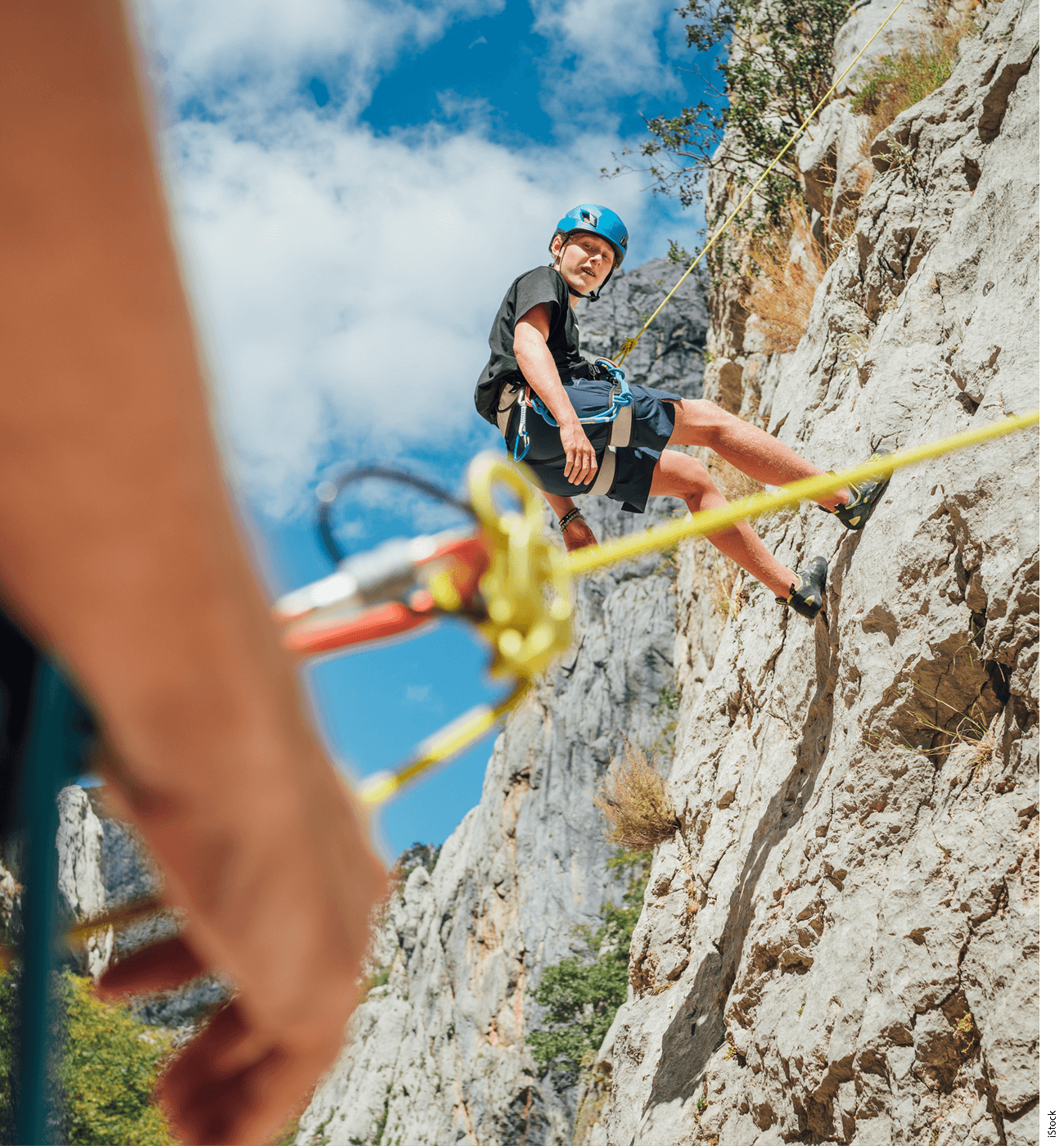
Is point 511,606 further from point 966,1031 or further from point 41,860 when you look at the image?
point 966,1031

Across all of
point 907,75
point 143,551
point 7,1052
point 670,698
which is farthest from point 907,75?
point 670,698

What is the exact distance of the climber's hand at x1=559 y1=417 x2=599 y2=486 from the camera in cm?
383

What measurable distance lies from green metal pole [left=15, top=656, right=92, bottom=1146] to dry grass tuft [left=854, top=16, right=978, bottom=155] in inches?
246

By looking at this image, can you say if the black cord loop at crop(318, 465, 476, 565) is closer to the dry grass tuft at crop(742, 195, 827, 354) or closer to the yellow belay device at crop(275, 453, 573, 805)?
the yellow belay device at crop(275, 453, 573, 805)

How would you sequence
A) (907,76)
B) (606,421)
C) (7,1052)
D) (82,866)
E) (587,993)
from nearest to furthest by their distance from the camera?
1. (7,1052)
2. (82,866)
3. (606,421)
4. (907,76)
5. (587,993)

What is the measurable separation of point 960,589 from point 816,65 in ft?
31.5

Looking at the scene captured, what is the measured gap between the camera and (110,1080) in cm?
2298

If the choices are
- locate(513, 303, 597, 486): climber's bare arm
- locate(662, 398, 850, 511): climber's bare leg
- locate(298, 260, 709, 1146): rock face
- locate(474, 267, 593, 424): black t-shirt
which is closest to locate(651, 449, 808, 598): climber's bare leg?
locate(662, 398, 850, 511): climber's bare leg

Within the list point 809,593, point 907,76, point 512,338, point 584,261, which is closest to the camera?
point 809,593

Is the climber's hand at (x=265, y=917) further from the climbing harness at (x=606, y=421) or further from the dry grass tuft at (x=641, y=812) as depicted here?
the dry grass tuft at (x=641, y=812)

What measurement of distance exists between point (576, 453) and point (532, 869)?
20.0 m

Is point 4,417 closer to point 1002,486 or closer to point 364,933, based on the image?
point 364,933

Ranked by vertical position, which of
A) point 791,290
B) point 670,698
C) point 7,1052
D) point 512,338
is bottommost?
point 7,1052

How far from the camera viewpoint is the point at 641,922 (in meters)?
5.77
